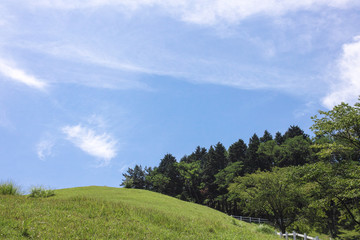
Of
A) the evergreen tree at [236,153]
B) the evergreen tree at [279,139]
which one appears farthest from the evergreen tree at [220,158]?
the evergreen tree at [279,139]

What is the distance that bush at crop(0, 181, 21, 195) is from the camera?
666 inches

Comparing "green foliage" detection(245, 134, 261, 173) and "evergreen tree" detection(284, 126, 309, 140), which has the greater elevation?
"evergreen tree" detection(284, 126, 309, 140)

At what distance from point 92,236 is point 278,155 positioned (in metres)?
69.9

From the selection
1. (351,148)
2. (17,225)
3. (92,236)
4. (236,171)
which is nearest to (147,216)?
(92,236)

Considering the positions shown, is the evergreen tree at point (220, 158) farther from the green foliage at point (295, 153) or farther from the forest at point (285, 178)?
the green foliage at point (295, 153)

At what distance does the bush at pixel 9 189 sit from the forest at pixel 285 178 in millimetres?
22341

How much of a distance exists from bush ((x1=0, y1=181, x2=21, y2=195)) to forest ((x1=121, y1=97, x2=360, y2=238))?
22341mm

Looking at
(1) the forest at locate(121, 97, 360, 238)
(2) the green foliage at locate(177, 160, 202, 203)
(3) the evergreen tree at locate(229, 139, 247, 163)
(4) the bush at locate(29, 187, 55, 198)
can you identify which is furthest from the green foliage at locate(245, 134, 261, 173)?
(4) the bush at locate(29, 187, 55, 198)

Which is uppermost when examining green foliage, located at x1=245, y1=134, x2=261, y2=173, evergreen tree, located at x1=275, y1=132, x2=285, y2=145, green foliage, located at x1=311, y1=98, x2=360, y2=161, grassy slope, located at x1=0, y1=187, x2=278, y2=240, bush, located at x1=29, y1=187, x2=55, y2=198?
evergreen tree, located at x1=275, y1=132, x2=285, y2=145

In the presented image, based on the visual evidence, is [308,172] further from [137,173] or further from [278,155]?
[137,173]

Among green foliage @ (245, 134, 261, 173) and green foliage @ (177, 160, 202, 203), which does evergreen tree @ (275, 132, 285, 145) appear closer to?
green foliage @ (245, 134, 261, 173)

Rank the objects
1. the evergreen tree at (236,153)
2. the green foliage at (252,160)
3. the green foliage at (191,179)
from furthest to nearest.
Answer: the evergreen tree at (236,153)
the green foliage at (191,179)
the green foliage at (252,160)

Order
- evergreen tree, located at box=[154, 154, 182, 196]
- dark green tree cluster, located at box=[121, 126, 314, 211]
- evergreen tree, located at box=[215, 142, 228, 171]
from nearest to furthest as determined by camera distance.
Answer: dark green tree cluster, located at box=[121, 126, 314, 211] → evergreen tree, located at box=[154, 154, 182, 196] → evergreen tree, located at box=[215, 142, 228, 171]

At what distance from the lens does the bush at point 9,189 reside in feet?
55.5
